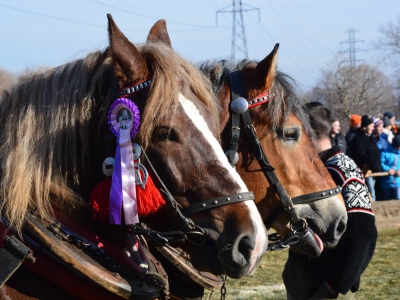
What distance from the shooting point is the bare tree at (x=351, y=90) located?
3594 centimetres

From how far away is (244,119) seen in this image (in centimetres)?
405

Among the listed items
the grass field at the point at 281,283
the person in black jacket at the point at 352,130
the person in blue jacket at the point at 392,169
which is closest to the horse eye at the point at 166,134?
the grass field at the point at 281,283

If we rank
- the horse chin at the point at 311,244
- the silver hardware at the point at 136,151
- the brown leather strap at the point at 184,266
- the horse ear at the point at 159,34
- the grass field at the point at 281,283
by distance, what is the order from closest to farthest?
the silver hardware at the point at 136,151 < the horse ear at the point at 159,34 < the brown leather strap at the point at 184,266 < the horse chin at the point at 311,244 < the grass field at the point at 281,283

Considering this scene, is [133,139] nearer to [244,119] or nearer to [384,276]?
[244,119]

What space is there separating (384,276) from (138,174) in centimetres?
560

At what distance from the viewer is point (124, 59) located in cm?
260

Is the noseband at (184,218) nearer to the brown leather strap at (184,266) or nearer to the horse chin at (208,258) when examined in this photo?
the horse chin at (208,258)

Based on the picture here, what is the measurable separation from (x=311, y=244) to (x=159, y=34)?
1672mm

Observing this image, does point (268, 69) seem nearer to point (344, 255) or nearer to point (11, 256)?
point (344, 255)

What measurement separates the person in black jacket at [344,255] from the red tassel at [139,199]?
1987 mm

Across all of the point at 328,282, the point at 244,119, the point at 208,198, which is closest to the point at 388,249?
the point at 328,282

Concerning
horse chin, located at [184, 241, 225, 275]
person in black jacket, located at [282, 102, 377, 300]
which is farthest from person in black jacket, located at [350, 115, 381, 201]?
horse chin, located at [184, 241, 225, 275]

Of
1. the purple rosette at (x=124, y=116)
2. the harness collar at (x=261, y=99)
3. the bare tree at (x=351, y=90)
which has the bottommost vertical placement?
the bare tree at (x=351, y=90)

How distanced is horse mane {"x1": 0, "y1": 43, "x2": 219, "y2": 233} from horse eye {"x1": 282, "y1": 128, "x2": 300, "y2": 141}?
1.33 metres
